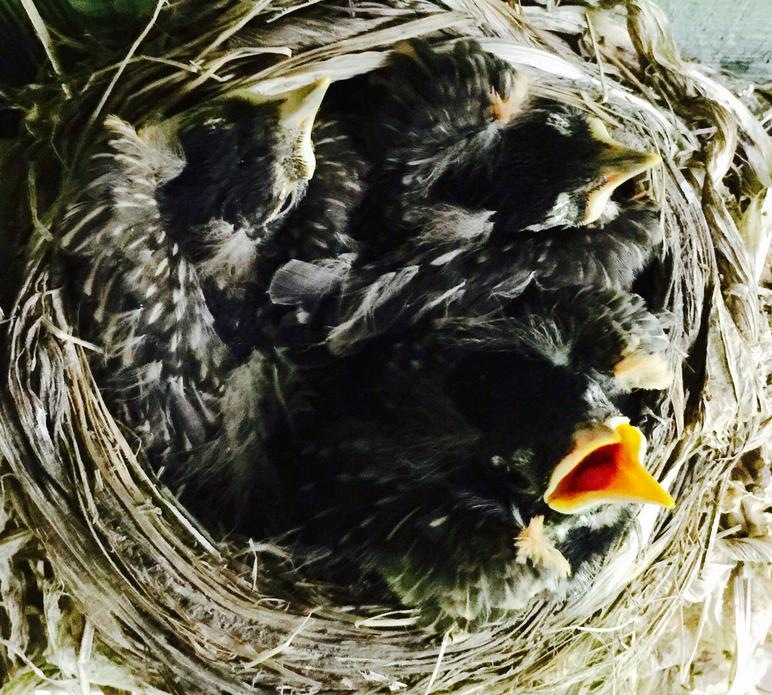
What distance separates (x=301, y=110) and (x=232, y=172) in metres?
0.10

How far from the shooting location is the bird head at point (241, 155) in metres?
0.71

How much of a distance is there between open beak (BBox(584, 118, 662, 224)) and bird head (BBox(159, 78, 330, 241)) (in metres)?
0.31

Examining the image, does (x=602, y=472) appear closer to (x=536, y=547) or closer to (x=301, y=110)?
(x=536, y=547)

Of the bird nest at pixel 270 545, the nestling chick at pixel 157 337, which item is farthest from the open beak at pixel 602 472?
the nestling chick at pixel 157 337

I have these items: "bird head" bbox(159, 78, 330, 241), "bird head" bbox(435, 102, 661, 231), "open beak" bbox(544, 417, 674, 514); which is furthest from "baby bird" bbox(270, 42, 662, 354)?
"open beak" bbox(544, 417, 674, 514)

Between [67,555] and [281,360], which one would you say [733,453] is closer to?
[281,360]

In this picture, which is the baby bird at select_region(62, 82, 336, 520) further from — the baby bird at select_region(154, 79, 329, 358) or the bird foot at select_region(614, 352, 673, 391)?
the bird foot at select_region(614, 352, 673, 391)

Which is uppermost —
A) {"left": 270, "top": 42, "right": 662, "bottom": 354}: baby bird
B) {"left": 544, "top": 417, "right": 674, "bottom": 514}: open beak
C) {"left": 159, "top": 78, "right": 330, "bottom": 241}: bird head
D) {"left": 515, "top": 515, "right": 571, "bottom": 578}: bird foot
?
{"left": 159, "top": 78, "right": 330, "bottom": 241}: bird head

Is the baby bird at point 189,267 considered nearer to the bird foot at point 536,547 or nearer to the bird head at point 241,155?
the bird head at point 241,155

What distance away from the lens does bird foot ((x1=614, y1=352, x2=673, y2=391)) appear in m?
0.79

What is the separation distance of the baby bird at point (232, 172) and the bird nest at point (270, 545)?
47mm

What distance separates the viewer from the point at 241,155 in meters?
0.72

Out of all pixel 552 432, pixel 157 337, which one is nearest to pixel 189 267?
pixel 157 337

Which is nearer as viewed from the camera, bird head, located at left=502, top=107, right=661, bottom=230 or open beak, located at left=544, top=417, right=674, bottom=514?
open beak, located at left=544, top=417, right=674, bottom=514
